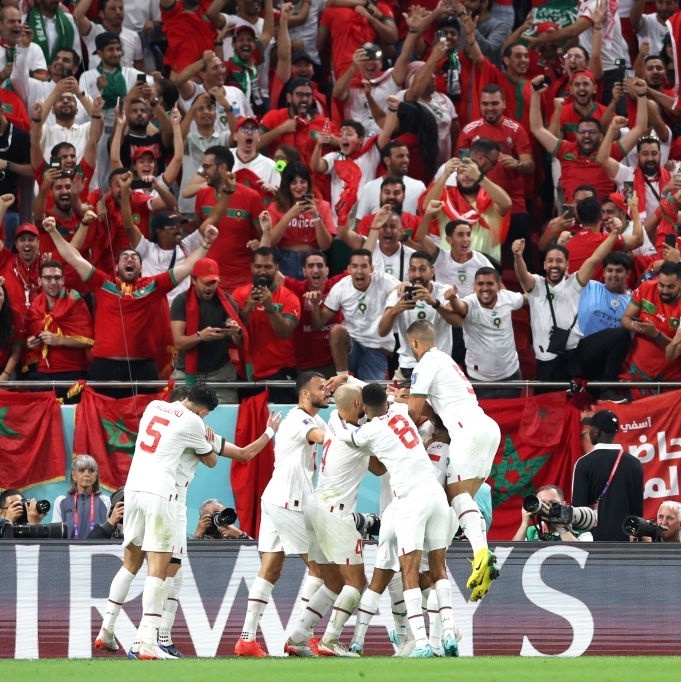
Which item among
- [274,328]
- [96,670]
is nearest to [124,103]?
[274,328]

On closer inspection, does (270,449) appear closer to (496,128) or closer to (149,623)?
(149,623)

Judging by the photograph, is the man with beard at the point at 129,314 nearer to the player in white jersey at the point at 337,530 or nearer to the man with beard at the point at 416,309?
the man with beard at the point at 416,309

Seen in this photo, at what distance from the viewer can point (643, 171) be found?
17.8 metres

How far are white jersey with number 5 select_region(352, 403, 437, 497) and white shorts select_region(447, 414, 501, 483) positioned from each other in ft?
1.78

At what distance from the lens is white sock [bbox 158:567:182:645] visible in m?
12.6

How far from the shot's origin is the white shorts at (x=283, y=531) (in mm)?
12688

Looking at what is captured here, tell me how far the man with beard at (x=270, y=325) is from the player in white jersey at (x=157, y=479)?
10.5 feet

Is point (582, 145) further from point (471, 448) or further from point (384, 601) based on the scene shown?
point (384, 601)

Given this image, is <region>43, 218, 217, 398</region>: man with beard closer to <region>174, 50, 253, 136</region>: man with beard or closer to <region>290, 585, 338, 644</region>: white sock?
<region>174, 50, 253, 136</region>: man with beard

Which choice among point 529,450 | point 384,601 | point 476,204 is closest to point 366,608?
point 384,601

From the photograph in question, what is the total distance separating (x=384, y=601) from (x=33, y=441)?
4.00m

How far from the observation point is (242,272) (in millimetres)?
16984

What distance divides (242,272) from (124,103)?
2.62 metres

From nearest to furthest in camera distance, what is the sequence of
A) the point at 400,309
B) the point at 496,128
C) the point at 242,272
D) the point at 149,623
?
the point at 149,623, the point at 400,309, the point at 242,272, the point at 496,128
